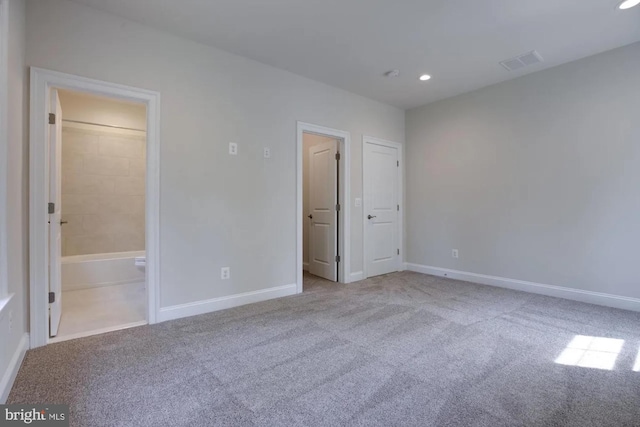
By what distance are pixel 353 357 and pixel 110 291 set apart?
3.55 m

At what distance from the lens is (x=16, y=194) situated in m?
1.98

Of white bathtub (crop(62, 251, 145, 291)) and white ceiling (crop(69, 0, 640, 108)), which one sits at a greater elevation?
white ceiling (crop(69, 0, 640, 108))

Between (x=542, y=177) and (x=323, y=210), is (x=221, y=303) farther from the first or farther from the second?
(x=542, y=177)

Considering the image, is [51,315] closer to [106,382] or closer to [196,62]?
[106,382]

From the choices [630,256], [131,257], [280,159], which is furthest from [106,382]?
[630,256]

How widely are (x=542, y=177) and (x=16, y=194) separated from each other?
5.00 metres

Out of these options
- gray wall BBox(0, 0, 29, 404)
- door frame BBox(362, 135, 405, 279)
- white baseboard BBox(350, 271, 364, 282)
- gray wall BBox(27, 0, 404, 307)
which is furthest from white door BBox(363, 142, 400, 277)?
gray wall BBox(0, 0, 29, 404)

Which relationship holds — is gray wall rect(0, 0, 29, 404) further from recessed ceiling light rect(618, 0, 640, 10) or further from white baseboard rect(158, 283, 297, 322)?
recessed ceiling light rect(618, 0, 640, 10)

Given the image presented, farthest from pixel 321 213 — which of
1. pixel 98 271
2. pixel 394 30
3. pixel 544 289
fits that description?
pixel 98 271

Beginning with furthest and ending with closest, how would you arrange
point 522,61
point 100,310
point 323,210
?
point 323,210
point 522,61
point 100,310

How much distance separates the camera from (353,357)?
2070mm

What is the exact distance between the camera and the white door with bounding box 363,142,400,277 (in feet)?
14.8

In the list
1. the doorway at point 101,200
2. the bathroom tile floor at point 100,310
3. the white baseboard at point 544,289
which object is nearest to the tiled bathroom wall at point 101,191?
the doorway at point 101,200

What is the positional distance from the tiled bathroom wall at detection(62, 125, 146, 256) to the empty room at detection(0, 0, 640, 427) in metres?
0.03
